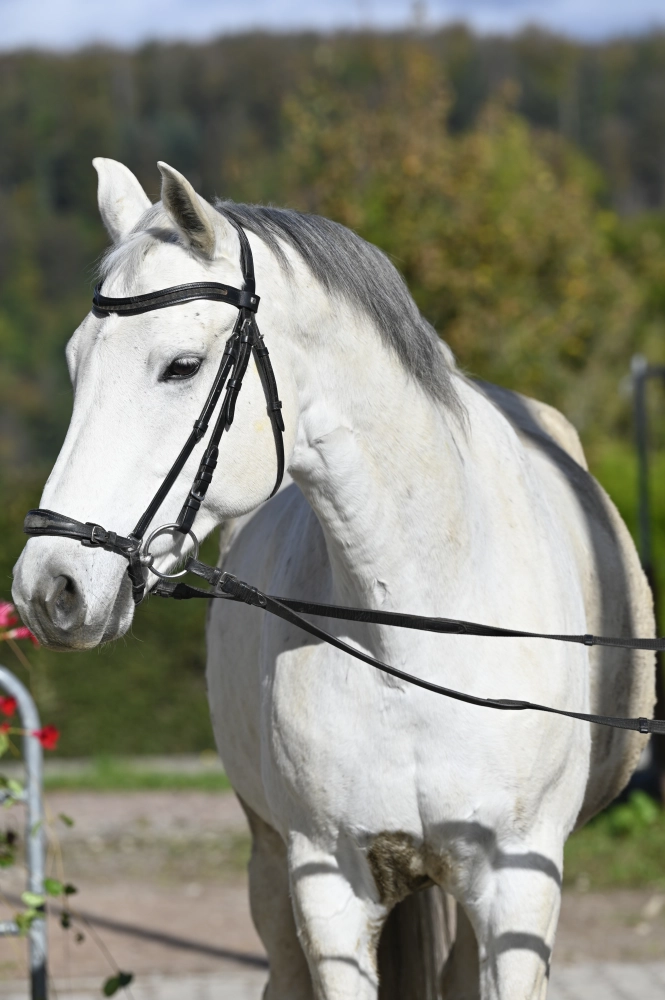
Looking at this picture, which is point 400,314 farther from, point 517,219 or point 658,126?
point 658,126

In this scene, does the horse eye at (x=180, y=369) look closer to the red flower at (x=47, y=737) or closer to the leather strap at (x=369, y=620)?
the leather strap at (x=369, y=620)

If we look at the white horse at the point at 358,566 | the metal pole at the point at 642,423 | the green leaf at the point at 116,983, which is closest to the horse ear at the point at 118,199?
the white horse at the point at 358,566

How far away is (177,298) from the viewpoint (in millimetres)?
2039

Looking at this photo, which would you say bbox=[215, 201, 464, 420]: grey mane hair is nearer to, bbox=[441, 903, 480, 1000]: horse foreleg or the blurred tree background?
the blurred tree background

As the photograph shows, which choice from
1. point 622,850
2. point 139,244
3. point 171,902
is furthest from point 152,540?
point 622,850

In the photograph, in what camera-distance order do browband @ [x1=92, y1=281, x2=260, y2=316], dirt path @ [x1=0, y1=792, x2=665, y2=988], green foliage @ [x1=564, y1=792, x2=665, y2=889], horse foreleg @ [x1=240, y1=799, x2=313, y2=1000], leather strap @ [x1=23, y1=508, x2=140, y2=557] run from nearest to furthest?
leather strap @ [x1=23, y1=508, x2=140, y2=557] → browband @ [x1=92, y1=281, x2=260, y2=316] → horse foreleg @ [x1=240, y1=799, x2=313, y2=1000] → dirt path @ [x1=0, y1=792, x2=665, y2=988] → green foliage @ [x1=564, y1=792, x2=665, y2=889]

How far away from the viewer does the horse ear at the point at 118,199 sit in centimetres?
242

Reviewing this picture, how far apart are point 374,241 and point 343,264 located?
916 centimetres

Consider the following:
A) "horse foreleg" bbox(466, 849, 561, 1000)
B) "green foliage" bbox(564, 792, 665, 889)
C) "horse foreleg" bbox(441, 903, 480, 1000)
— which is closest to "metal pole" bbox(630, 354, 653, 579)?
"green foliage" bbox(564, 792, 665, 889)

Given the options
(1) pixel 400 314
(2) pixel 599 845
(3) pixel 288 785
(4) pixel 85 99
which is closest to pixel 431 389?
(1) pixel 400 314

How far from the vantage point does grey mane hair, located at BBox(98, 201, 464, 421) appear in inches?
86.7

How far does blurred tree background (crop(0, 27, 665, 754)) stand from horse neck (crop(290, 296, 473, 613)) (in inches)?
21.2

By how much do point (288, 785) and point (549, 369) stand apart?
11172 millimetres

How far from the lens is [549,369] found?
13062mm
